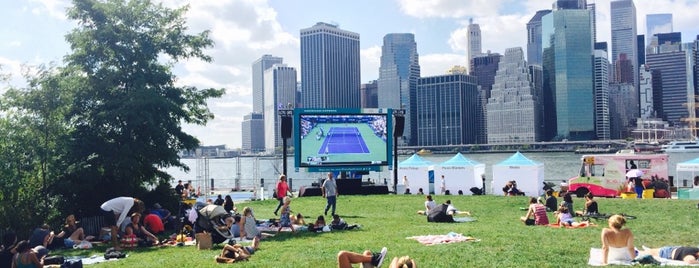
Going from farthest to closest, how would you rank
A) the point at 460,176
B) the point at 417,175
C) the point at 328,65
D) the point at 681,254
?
the point at 328,65, the point at 417,175, the point at 460,176, the point at 681,254

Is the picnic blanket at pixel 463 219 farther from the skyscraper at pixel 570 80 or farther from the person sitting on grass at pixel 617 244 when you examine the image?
the skyscraper at pixel 570 80

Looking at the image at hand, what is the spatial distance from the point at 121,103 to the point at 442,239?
12915mm

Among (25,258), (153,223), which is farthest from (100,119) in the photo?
(25,258)

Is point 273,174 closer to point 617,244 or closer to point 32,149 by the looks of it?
point 32,149

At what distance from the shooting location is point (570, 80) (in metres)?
193

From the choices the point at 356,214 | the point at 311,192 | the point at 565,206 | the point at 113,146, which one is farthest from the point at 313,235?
the point at 311,192

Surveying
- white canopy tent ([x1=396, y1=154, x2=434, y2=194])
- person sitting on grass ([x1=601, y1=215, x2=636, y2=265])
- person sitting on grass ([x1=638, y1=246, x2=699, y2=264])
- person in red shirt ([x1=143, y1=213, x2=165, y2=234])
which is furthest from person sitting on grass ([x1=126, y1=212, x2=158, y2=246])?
white canopy tent ([x1=396, y1=154, x2=434, y2=194])

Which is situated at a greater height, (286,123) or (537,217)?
(286,123)

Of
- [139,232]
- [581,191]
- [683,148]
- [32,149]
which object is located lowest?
[581,191]

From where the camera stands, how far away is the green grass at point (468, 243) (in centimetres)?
1141

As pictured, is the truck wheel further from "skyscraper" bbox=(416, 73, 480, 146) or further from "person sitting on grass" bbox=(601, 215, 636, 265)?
"skyscraper" bbox=(416, 73, 480, 146)

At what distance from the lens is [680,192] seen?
25672mm

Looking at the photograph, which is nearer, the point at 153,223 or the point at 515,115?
the point at 153,223

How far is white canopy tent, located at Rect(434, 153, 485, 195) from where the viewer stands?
3353cm
